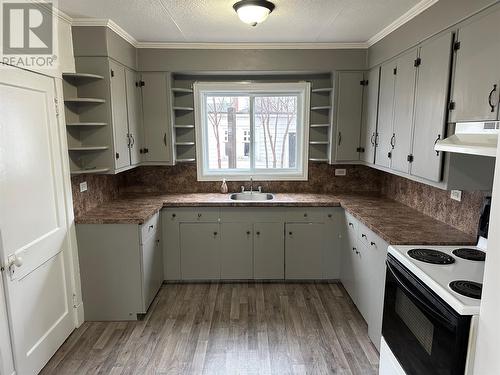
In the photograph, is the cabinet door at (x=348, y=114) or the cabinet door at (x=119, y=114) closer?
the cabinet door at (x=119, y=114)

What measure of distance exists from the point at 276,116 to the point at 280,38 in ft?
3.08

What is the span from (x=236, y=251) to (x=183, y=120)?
1.60 m

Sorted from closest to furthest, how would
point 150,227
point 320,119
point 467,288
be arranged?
point 467,288 → point 150,227 → point 320,119

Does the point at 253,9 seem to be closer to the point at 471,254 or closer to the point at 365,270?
the point at 471,254

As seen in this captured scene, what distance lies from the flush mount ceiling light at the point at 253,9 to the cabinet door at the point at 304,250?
1.96 metres

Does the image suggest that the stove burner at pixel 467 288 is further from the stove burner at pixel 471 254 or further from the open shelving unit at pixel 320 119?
the open shelving unit at pixel 320 119

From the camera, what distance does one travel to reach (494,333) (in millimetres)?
1156

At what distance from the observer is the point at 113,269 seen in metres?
2.75

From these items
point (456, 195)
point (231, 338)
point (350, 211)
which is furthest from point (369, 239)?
point (231, 338)

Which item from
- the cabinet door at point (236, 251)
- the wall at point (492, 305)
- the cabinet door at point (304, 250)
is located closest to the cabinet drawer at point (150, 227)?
the cabinet door at point (236, 251)

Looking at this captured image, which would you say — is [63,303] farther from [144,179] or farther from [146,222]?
[144,179]

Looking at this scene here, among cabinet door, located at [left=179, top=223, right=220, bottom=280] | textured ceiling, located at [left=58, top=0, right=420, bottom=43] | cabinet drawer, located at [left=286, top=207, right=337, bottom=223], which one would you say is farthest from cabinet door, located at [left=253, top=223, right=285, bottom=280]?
textured ceiling, located at [left=58, top=0, right=420, bottom=43]

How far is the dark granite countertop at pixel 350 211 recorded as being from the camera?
7.26 ft

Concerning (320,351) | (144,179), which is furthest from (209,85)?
(320,351)
